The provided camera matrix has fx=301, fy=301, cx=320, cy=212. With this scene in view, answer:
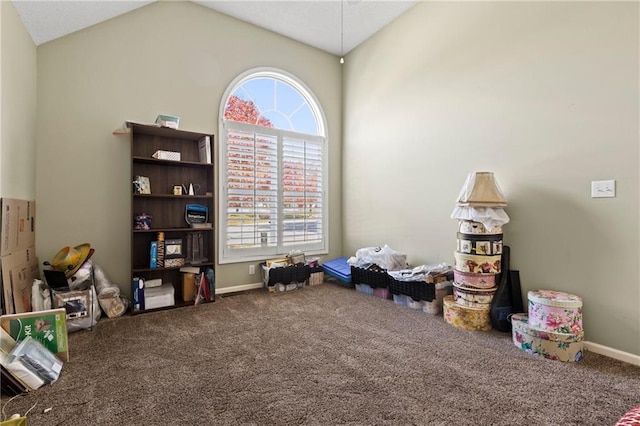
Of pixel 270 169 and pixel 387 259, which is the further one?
pixel 270 169

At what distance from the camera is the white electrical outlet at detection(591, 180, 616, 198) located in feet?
6.61

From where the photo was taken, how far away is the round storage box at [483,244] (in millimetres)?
2424

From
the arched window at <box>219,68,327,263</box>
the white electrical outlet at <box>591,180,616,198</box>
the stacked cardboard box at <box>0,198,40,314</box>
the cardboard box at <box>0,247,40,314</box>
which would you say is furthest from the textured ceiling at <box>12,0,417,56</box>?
the white electrical outlet at <box>591,180,616,198</box>

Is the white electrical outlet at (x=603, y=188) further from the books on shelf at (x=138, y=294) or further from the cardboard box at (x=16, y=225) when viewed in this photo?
the cardboard box at (x=16, y=225)

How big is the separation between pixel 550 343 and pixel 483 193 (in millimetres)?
1130

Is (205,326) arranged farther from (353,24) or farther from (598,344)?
(353,24)

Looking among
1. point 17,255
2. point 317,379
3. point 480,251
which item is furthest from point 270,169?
point 317,379

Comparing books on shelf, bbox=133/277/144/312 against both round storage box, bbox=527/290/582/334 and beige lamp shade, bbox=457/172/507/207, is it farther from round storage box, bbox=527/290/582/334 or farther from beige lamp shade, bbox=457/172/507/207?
round storage box, bbox=527/290/582/334

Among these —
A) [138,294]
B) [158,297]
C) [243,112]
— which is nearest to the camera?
[138,294]

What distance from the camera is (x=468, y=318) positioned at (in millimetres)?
2443

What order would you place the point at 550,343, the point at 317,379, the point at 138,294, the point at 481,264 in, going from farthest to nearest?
the point at 138,294
the point at 481,264
the point at 550,343
the point at 317,379

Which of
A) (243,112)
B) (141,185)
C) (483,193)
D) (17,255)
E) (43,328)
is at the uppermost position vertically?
(243,112)

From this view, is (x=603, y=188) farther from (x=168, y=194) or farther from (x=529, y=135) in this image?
(x=168, y=194)

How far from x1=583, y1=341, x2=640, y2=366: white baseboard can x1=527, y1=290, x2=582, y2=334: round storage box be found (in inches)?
10.7
